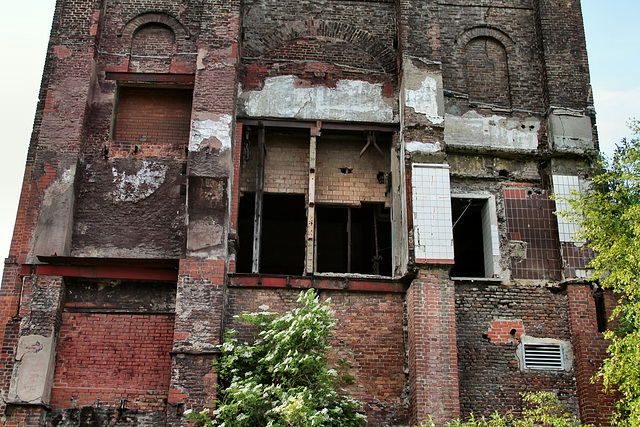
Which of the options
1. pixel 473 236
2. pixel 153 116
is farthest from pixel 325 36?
pixel 473 236

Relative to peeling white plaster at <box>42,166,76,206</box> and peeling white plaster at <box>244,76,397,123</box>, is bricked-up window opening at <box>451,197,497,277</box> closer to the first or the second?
peeling white plaster at <box>244,76,397,123</box>

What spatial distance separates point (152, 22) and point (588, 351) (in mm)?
10707

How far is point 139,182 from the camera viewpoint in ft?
43.1

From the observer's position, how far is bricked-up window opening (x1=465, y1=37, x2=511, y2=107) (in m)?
14.5

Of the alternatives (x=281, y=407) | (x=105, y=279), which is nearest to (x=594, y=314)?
(x=281, y=407)

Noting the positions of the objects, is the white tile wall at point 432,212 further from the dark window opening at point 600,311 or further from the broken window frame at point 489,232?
the dark window opening at point 600,311

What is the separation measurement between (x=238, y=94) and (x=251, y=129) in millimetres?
745

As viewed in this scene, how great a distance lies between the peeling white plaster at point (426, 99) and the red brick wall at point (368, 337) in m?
3.53

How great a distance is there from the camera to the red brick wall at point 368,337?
38.8ft

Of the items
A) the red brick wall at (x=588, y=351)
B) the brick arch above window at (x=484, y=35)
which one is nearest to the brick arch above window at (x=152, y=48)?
the brick arch above window at (x=484, y=35)

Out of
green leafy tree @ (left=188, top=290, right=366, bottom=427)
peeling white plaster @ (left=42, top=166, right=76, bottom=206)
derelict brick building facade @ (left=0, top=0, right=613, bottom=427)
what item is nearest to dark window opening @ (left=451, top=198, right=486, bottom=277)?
derelict brick building facade @ (left=0, top=0, right=613, bottom=427)

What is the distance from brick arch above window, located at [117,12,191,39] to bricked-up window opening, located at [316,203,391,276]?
471 cm

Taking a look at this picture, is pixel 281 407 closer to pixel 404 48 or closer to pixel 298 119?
pixel 298 119

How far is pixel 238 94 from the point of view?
542 inches
